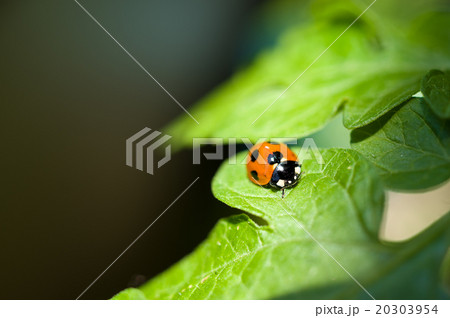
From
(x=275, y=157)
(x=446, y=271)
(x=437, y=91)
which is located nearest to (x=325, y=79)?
(x=275, y=157)

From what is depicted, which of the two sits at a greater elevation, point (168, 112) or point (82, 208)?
point (168, 112)

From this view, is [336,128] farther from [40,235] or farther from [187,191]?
[40,235]

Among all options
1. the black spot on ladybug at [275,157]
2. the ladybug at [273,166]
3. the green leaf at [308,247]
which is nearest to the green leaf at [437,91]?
the green leaf at [308,247]

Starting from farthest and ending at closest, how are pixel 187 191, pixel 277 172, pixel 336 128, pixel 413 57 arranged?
pixel 187 191, pixel 336 128, pixel 413 57, pixel 277 172

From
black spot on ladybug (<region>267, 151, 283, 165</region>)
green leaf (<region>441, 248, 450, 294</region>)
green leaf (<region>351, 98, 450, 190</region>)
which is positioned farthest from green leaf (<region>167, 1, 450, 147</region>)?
green leaf (<region>441, 248, 450, 294</region>)

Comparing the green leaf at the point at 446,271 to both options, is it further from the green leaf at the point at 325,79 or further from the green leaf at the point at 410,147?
the green leaf at the point at 325,79

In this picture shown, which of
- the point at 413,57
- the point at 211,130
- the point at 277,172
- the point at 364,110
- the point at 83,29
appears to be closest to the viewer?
the point at 364,110
